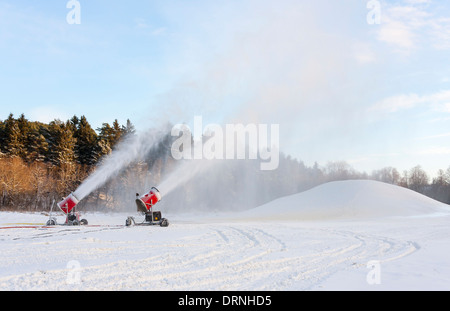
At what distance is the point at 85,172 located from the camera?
173 feet

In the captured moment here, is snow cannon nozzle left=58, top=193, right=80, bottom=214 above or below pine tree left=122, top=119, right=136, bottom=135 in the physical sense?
below

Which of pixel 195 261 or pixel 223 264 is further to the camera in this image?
pixel 195 261

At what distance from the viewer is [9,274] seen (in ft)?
26.3

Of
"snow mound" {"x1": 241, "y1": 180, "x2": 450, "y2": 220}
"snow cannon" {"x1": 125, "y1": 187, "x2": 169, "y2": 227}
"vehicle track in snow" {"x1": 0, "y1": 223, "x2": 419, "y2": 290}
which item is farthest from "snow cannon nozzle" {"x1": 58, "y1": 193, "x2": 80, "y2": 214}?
"snow mound" {"x1": 241, "y1": 180, "x2": 450, "y2": 220}

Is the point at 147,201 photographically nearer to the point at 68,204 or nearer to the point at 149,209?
the point at 149,209

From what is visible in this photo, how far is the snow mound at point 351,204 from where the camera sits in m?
37.6

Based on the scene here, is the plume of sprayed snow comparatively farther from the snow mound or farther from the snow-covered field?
the snow mound

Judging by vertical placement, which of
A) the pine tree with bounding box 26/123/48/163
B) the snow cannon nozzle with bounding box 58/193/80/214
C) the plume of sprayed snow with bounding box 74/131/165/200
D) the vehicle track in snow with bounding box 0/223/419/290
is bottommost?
the vehicle track in snow with bounding box 0/223/419/290

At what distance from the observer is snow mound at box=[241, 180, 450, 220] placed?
37.6 metres

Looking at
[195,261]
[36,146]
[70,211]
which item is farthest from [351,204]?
[36,146]

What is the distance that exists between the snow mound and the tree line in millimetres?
20484

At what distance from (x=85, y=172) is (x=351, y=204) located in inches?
1427

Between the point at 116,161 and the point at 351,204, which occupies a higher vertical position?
the point at 116,161

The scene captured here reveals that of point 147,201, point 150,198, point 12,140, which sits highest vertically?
point 12,140
